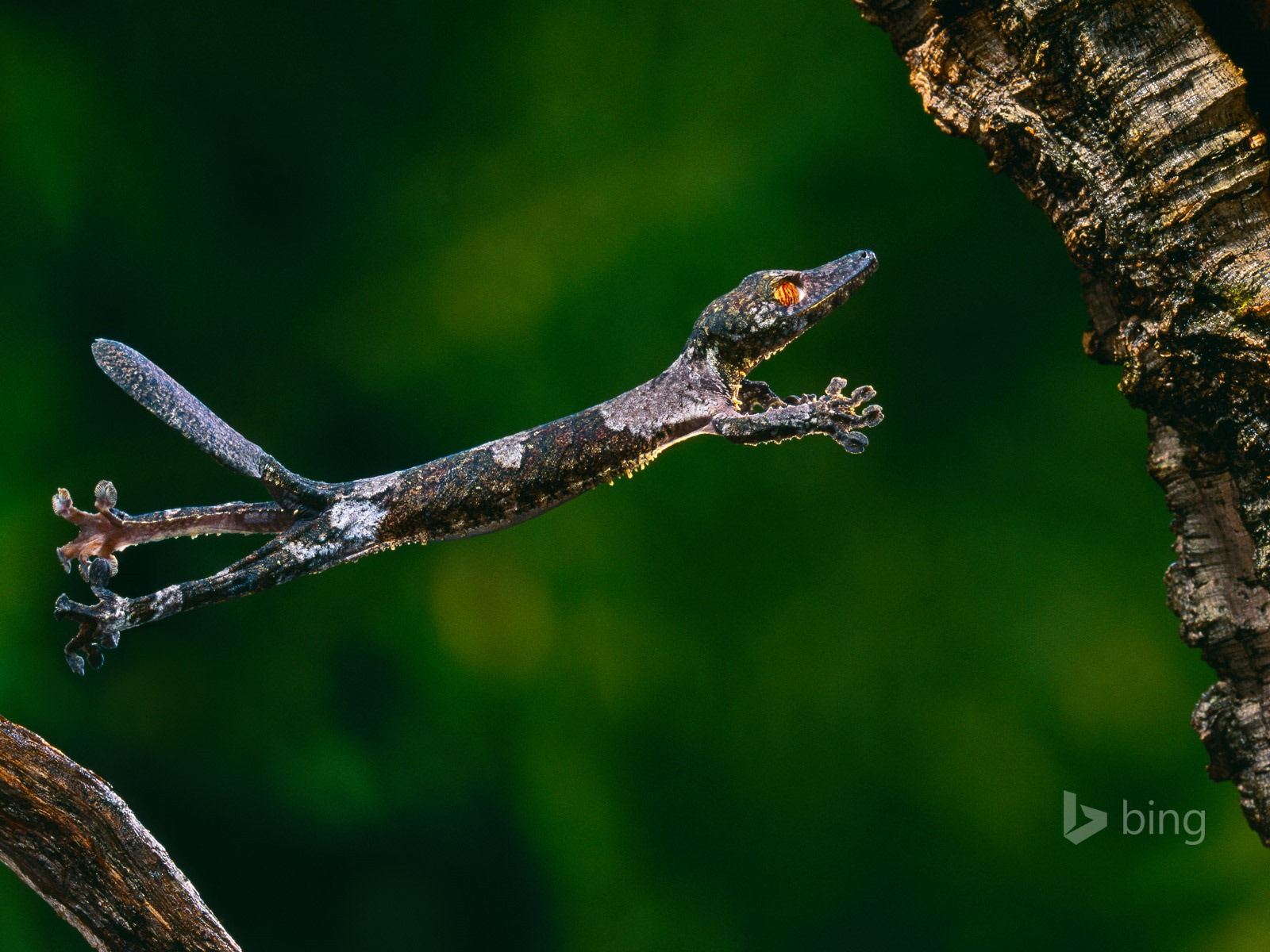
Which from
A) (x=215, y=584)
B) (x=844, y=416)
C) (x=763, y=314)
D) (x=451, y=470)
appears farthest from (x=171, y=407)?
(x=844, y=416)

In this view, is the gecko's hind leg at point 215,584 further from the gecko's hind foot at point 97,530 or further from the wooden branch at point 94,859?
the wooden branch at point 94,859

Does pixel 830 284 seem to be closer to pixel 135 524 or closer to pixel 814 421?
pixel 814 421

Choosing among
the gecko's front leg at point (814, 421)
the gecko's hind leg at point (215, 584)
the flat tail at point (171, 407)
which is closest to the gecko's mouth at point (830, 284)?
the gecko's front leg at point (814, 421)

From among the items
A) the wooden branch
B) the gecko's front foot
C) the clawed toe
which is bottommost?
the wooden branch

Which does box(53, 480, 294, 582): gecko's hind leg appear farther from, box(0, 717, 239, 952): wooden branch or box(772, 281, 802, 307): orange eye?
box(772, 281, 802, 307): orange eye

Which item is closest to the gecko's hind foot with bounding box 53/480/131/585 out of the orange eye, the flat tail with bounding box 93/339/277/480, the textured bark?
the flat tail with bounding box 93/339/277/480

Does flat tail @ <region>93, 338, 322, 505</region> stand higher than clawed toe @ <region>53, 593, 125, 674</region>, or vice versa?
flat tail @ <region>93, 338, 322, 505</region>
